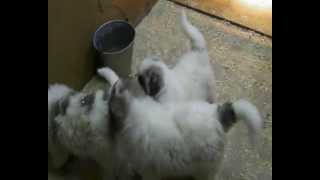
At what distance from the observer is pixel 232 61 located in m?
2.24

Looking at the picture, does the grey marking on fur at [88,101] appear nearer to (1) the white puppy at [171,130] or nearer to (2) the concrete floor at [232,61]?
(1) the white puppy at [171,130]

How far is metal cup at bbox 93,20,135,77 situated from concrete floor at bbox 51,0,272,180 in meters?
0.12

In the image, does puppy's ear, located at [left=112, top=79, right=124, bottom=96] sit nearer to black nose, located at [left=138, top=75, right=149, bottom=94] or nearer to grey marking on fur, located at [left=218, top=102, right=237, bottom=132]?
black nose, located at [left=138, top=75, right=149, bottom=94]

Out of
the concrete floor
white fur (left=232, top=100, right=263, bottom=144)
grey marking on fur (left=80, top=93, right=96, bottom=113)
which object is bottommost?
the concrete floor

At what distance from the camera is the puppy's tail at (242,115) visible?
1414 millimetres

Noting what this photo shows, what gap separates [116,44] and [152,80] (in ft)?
1.77

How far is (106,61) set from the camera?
2.04 metres

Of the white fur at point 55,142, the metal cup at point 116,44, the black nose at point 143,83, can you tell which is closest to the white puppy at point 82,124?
the white fur at point 55,142

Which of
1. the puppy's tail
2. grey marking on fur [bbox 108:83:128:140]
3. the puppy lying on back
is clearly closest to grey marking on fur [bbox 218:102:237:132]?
the puppy's tail

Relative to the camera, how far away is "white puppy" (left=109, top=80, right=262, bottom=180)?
1461 mm

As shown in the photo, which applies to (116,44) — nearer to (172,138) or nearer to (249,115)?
(172,138)
